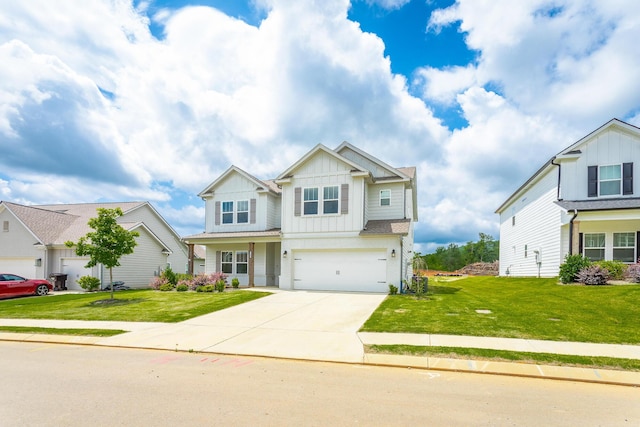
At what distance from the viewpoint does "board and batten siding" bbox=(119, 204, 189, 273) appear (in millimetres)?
28767

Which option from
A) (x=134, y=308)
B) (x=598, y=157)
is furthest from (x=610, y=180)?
(x=134, y=308)

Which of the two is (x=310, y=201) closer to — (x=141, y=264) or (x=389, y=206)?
(x=389, y=206)

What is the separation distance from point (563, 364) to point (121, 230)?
17451 mm

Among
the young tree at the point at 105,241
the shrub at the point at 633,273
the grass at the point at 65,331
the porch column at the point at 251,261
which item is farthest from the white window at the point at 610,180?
the young tree at the point at 105,241

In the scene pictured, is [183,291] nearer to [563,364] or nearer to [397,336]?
[397,336]

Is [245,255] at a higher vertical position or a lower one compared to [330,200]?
lower

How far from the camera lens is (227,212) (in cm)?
2342

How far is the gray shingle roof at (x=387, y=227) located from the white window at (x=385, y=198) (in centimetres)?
95

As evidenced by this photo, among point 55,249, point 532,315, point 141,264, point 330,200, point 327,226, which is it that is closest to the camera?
point 532,315

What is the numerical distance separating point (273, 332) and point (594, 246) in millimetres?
17983

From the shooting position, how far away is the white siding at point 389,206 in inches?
784

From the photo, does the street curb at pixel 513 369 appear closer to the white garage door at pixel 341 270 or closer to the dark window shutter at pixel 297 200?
the white garage door at pixel 341 270

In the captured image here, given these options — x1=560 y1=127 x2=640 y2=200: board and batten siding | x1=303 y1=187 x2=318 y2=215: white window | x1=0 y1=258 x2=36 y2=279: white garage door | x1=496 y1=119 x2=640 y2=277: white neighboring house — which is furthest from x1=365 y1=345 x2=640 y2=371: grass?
x1=0 y1=258 x2=36 y2=279: white garage door

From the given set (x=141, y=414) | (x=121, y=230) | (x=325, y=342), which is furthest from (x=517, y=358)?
(x=121, y=230)
